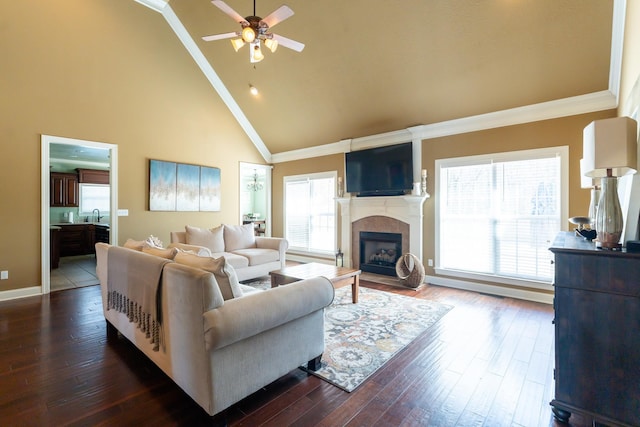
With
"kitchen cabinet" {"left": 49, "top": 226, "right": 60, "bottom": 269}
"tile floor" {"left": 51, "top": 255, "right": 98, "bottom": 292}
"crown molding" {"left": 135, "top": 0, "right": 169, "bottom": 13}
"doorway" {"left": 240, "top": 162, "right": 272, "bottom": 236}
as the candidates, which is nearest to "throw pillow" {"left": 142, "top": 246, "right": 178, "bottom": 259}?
"tile floor" {"left": 51, "top": 255, "right": 98, "bottom": 292}

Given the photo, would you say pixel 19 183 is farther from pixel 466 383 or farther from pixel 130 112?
pixel 466 383

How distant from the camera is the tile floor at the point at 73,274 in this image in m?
4.85

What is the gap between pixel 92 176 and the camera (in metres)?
8.56

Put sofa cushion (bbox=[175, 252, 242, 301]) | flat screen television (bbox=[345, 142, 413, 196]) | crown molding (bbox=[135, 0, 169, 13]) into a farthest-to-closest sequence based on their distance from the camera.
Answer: flat screen television (bbox=[345, 142, 413, 196])
crown molding (bbox=[135, 0, 169, 13])
sofa cushion (bbox=[175, 252, 242, 301])

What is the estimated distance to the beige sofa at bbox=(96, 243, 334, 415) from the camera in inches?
64.2

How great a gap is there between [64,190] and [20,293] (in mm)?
5131

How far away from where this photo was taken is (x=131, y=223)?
5273 millimetres

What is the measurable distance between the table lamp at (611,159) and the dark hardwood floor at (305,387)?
1.17m

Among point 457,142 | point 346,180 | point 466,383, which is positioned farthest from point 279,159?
point 466,383

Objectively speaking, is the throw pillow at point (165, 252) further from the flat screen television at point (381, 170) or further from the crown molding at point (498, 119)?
the crown molding at point (498, 119)

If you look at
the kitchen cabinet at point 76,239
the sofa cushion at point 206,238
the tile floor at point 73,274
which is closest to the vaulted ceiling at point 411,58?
the sofa cushion at point 206,238

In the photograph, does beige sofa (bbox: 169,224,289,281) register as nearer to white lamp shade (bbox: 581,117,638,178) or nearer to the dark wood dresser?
the dark wood dresser

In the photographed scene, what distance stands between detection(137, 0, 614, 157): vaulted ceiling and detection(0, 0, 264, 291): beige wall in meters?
0.75

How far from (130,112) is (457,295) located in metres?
6.33
